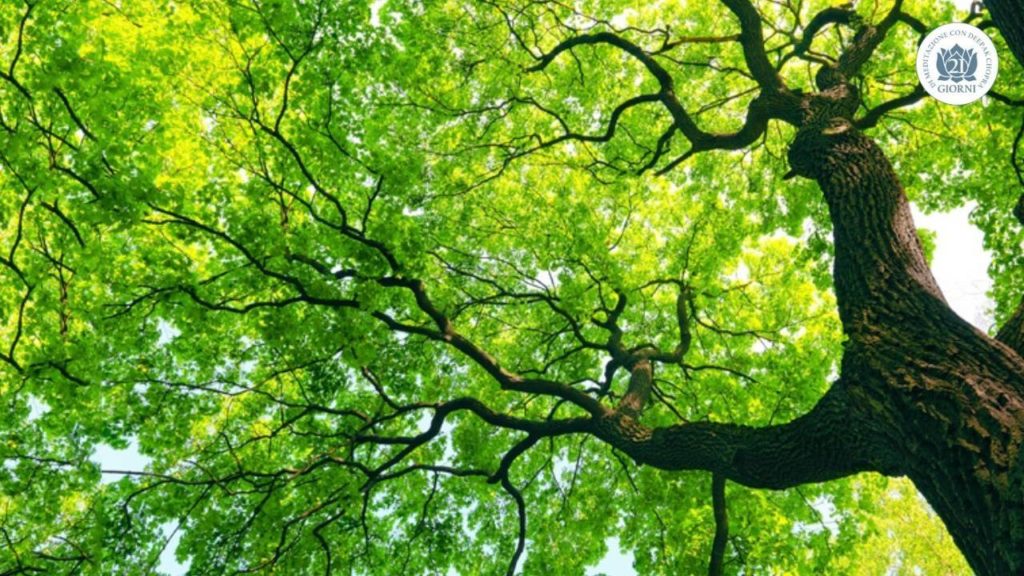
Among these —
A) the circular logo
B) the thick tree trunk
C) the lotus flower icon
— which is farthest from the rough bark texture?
the lotus flower icon

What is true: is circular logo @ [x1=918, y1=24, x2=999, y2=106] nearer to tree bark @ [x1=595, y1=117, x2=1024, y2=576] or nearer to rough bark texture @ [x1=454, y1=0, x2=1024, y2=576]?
rough bark texture @ [x1=454, y1=0, x2=1024, y2=576]

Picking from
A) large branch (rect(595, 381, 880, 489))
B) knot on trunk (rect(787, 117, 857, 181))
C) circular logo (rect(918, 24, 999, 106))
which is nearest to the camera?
large branch (rect(595, 381, 880, 489))

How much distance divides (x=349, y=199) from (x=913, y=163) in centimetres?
758

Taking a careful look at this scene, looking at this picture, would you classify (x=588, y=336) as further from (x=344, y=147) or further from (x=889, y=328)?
(x=889, y=328)

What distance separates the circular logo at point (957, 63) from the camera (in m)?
7.17

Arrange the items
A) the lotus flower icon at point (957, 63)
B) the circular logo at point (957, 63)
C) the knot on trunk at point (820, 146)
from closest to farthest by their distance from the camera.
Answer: the knot on trunk at point (820, 146), the circular logo at point (957, 63), the lotus flower icon at point (957, 63)

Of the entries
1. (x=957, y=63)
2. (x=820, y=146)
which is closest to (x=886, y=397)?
(x=820, y=146)

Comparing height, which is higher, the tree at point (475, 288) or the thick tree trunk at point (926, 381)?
the tree at point (475, 288)

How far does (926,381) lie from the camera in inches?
138

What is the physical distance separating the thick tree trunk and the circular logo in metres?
3.27

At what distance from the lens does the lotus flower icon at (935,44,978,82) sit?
24.2ft

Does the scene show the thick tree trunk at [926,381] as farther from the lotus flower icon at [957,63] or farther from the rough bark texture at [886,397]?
the lotus flower icon at [957,63]

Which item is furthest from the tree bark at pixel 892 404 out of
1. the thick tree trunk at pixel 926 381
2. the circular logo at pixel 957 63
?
the circular logo at pixel 957 63

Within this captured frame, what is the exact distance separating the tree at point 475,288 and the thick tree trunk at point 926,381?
19 millimetres
